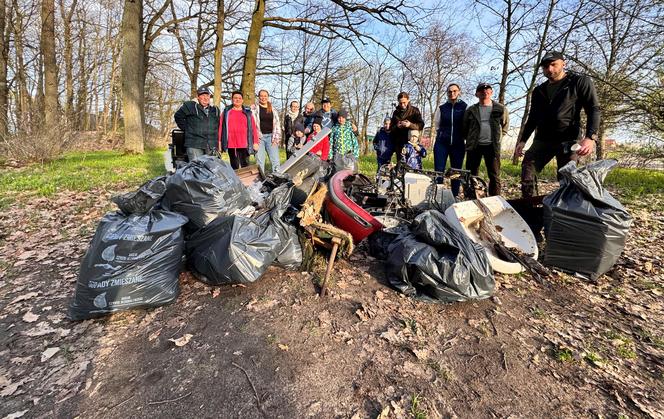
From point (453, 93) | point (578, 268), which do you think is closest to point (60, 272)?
point (578, 268)

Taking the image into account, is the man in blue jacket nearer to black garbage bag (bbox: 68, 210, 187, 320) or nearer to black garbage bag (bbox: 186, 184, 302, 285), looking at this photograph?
black garbage bag (bbox: 186, 184, 302, 285)

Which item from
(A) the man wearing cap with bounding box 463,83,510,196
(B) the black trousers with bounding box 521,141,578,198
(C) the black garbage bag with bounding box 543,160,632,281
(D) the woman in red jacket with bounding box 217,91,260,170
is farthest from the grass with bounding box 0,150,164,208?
(C) the black garbage bag with bounding box 543,160,632,281

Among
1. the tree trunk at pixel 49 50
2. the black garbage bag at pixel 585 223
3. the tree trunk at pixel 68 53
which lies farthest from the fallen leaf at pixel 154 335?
the tree trunk at pixel 68 53

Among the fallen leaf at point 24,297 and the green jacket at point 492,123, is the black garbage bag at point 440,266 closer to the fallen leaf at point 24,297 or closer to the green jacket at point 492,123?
the green jacket at point 492,123

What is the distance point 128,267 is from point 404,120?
4303mm

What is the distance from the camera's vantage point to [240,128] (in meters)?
5.48

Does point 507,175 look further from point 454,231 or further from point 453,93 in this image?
point 454,231

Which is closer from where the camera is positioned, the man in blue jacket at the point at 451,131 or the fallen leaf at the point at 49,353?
the fallen leaf at the point at 49,353

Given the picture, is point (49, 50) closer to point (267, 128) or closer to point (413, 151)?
point (267, 128)

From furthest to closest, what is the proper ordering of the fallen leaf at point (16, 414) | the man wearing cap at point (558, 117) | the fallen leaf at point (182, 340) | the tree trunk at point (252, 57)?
1. the tree trunk at point (252, 57)
2. the man wearing cap at point (558, 117)
3. the fallen leaf at point (182, 340)
4. the fallen leaf at point (16, 414)

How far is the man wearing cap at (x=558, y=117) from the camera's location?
10.2 feet

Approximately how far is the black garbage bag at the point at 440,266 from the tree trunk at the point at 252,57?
23.8 ft

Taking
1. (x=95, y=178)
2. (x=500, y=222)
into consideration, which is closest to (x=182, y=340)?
(x=500, y=222)

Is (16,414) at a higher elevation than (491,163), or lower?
lower
